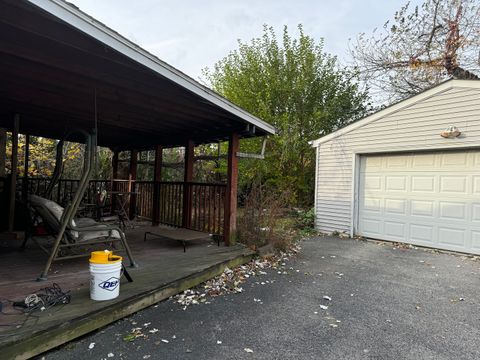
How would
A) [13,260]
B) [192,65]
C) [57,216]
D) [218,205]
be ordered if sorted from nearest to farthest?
[57,216]
[13,260]
[218,205]
[192,65]

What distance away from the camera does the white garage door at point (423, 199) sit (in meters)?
5.37

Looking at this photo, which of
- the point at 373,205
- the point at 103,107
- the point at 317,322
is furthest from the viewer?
the point at 373,205

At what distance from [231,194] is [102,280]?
8.26ft

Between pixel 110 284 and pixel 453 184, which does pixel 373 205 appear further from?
pixel 110 284

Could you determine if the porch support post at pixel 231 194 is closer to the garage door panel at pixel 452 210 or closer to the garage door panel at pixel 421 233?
the garage door panel at pixel 421 233

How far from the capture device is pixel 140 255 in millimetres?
3975

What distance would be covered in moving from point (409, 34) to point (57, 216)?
1219 cm

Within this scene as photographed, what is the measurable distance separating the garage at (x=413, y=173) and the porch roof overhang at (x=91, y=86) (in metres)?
3.30

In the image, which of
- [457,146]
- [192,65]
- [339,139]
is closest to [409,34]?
[339,139]

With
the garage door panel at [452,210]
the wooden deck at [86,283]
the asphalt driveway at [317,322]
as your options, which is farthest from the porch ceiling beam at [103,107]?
the garage door panel at [452,210]

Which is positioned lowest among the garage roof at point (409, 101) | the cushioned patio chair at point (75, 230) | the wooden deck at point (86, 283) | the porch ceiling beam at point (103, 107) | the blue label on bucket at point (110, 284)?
→ the wooden deck at point (86, 283)

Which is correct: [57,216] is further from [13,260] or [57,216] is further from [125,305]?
[125,305]

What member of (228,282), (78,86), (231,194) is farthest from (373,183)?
(78,86)

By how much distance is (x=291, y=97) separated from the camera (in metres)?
10.7
